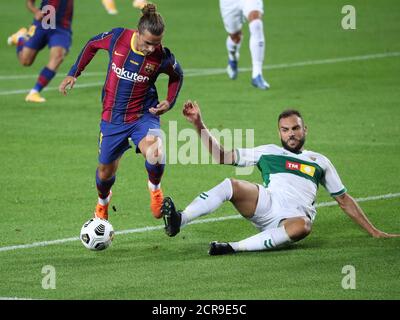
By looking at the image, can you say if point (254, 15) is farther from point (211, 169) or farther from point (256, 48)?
point (211, 169)

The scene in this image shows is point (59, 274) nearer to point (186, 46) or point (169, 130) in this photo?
point (169, 130)

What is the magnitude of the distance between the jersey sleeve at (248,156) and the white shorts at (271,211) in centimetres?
27

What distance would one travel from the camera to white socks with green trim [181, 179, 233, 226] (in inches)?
359

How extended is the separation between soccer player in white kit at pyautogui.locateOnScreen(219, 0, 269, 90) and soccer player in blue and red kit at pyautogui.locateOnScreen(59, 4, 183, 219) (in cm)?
842

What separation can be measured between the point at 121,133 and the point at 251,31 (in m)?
9.05

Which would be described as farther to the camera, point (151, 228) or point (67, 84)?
point (151, 228)

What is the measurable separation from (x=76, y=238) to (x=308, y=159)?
2.20 meters

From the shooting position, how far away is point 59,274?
346 inches

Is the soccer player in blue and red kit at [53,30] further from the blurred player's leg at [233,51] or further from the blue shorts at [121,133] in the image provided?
the blue shorts at [121,133]

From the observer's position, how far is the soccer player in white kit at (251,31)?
1872 cm

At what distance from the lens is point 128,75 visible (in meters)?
10.2

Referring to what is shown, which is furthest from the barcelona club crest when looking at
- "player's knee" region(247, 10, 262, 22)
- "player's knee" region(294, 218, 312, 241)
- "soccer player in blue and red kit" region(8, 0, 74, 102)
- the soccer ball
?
"player's knee" region(247, 10, 262, 22)

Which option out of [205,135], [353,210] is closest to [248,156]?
[205,135]

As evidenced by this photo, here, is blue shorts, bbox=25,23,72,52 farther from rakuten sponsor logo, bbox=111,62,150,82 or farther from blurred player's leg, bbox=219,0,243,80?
rakuten sponsor logo, bbox=111,62,150,82
